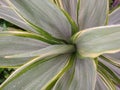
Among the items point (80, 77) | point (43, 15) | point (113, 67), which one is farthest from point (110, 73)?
point (43, 15)

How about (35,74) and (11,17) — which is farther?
(11,17)

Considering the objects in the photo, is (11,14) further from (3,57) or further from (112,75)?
(112,75)

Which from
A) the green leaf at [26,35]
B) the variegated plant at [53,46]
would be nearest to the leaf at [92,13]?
the variegated plant at [53,46]

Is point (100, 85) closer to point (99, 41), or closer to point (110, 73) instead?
point (110, 73)

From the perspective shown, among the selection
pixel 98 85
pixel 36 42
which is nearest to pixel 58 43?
pixel 36 42

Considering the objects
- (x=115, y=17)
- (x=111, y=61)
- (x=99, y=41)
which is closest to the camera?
(x=99, y=41)

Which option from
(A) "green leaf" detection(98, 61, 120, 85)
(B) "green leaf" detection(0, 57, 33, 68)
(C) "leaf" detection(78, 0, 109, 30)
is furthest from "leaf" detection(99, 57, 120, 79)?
(B) "green leaf" detection(0, 57, 33, 68)

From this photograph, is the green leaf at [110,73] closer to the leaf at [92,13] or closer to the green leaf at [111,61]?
the green leaf at [111,61]
